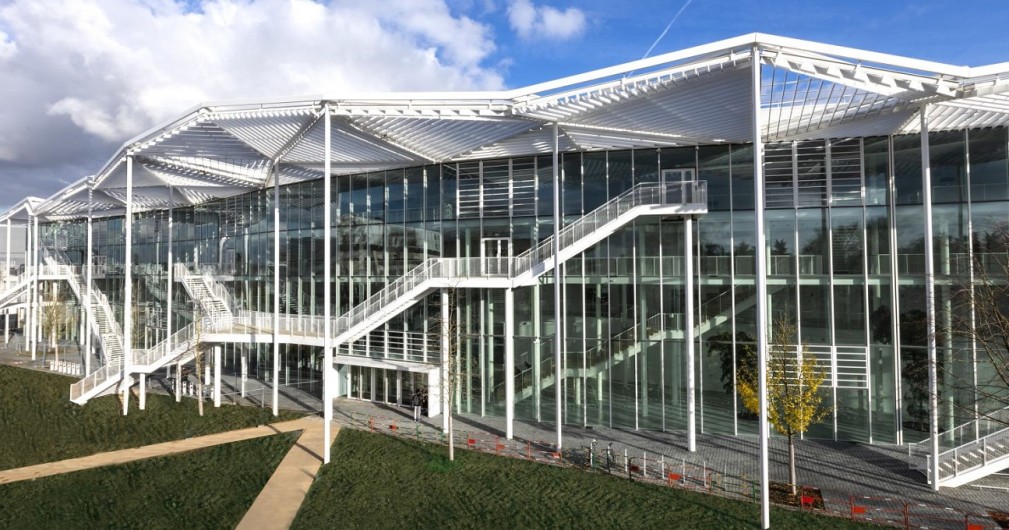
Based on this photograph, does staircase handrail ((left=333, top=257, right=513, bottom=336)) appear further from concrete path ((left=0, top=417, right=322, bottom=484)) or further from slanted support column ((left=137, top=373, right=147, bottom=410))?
slanted support column ((left=137, top=373, right=147, bottom=410))

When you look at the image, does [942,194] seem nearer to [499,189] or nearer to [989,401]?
[989,401]

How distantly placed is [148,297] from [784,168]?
118 feet

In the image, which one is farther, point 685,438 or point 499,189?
point 499,189

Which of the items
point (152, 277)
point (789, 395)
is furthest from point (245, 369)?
point (789, 395)

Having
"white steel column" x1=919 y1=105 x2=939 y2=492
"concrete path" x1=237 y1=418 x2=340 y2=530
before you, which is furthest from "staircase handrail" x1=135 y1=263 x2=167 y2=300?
"white steel column" x1=919 y1=105 x2=939 y2=492

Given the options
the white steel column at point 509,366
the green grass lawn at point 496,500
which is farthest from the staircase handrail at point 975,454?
the white steel column at point 509,366

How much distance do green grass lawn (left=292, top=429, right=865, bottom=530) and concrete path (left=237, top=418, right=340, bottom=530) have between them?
0.37 metres

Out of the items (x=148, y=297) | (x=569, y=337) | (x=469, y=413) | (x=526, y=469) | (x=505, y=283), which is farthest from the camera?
(x=148, y=297)

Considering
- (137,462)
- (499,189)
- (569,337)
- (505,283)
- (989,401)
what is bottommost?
(137,462)

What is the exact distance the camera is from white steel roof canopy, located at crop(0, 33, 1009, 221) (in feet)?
41.4

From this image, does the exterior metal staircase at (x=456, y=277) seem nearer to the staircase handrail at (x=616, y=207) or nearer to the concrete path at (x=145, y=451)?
the staircase handrail at (x=616, y=207)

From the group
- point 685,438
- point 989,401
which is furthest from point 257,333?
point 989,401

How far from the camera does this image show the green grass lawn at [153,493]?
567 inches

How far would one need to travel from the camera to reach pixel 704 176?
20.2m
